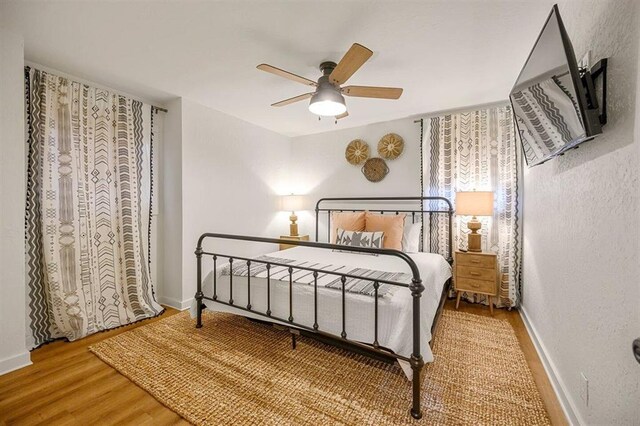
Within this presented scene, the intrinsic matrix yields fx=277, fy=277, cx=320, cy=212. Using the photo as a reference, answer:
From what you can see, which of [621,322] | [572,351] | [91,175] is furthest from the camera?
[91,175]

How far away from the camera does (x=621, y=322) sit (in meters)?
0.99

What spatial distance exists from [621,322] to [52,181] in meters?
3.74

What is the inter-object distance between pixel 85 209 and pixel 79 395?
5.33 ft

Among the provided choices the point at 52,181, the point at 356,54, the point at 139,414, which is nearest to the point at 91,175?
the point at 52,181

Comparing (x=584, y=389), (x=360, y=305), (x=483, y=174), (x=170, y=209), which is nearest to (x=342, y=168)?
(x=483, y=174)

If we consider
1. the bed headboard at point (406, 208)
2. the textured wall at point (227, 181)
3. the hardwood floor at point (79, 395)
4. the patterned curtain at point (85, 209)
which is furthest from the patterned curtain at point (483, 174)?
the patterned curtain at point (85, 209)

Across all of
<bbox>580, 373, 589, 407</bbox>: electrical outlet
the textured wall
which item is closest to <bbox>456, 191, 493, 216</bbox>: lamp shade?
<bbox>580, 373, 589, 407</bbox>: electrical outlet

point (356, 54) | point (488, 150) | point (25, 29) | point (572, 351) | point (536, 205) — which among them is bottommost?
point (572, 351)

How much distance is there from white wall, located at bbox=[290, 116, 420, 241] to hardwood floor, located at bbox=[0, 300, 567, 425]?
7.82ft

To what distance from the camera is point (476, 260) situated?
120 inches

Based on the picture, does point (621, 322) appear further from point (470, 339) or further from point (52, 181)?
point (52, 181)

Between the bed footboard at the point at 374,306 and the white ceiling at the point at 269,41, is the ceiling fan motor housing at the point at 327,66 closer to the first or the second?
the white ceiling at the point at 269,41

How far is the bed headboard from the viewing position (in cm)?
348

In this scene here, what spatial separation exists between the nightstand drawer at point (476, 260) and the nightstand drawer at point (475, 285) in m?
0.17
